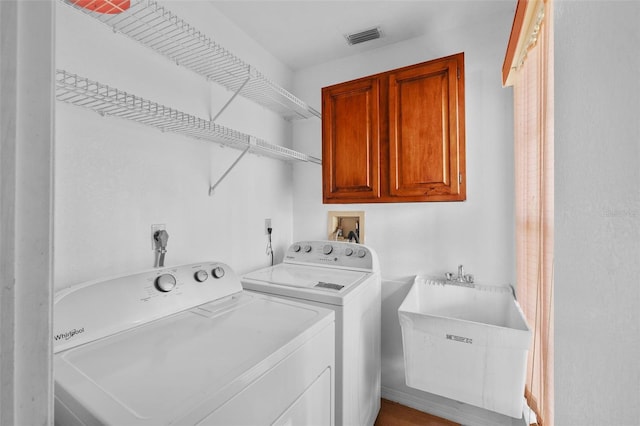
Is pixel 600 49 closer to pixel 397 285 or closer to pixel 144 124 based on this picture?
pixel 144 124

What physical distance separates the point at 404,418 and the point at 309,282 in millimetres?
1291

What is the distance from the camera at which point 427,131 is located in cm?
170

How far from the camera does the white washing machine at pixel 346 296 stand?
1.37 m

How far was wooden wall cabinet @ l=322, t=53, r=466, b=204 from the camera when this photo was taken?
164cm

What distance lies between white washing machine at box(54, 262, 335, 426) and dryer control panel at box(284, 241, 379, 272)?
74 cm

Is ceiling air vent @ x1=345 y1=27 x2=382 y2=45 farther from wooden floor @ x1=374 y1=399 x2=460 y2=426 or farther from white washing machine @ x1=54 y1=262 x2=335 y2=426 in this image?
wooden floor @ x1=374 y1=399 x2=460 y2=426

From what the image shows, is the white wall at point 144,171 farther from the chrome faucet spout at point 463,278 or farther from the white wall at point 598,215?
the white wall at point 598,215

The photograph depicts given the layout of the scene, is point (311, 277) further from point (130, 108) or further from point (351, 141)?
point (130, 108)

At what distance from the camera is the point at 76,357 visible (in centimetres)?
84

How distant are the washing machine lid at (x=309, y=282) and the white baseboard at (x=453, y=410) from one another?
3.48 feet

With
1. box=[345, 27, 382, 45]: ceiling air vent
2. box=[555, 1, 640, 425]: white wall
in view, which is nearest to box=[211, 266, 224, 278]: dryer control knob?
box=[555, 1, 640, 425]: white wall

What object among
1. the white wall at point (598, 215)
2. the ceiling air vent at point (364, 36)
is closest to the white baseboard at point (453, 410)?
the white wall at point (598, 215)

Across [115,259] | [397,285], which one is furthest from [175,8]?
[397,285]

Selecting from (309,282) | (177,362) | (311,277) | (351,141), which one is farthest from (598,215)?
(351,141)
